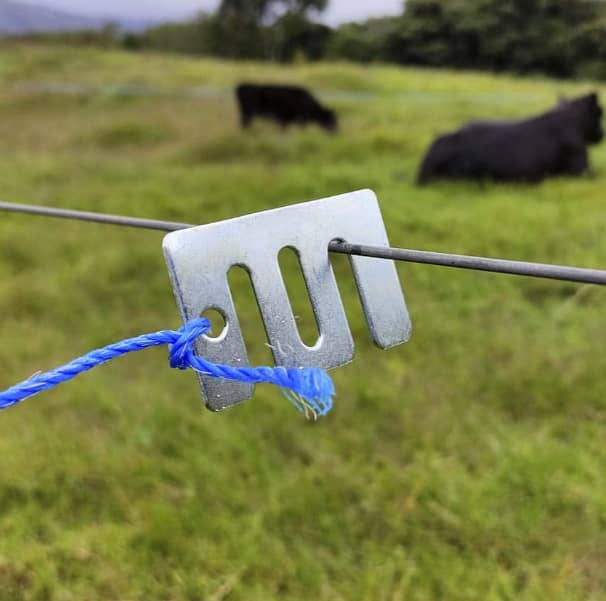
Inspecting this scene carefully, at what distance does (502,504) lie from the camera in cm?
140

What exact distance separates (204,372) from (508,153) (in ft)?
12.3

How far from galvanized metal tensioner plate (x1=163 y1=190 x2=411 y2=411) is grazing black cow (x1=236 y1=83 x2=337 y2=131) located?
19.1 ft

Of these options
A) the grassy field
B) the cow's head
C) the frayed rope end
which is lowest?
the grassy field

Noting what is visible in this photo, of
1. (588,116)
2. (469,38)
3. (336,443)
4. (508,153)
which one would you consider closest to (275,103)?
(588,116)

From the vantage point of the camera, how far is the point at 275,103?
649cm

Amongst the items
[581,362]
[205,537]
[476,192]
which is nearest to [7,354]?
[205,537]

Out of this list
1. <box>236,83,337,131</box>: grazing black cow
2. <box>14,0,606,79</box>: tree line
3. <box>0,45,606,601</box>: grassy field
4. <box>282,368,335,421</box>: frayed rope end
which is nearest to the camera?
<box>282,368,335,421</box>: frayed rope end

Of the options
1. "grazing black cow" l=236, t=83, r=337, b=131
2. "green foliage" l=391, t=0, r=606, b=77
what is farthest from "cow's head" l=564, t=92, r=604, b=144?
"green foliage" l=391, t=0, r=606, b=77

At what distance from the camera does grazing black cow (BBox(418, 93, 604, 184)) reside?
156 inches

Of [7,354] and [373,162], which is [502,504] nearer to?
[7,354]

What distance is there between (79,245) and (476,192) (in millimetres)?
2069

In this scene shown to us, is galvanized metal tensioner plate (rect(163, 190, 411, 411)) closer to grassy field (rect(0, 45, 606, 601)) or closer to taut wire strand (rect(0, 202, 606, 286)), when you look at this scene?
taut wire strand (rect(0, 202, 606, 286))

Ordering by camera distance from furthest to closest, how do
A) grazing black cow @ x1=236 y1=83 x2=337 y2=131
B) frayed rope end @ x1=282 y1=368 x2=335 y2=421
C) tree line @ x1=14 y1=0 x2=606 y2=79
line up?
1. tree line @ x1=14 y1=0 x2=606 y2=79
2. grazing black cow @ x1=236 y1=83 x2=337 y2=131
3. frayed rope end @ x1=282 y1=368 x2=335 y2=421

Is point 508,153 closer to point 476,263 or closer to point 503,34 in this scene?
point 476,263
